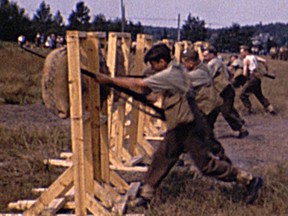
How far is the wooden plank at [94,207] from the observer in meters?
7.39

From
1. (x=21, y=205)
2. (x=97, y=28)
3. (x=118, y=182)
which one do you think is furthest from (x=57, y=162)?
(x=97, y=28)

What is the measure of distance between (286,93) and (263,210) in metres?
17.2

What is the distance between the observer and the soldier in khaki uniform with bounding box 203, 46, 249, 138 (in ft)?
39.7

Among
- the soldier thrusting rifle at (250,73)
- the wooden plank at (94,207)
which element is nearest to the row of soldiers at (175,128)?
the wooden plank at (94,207)

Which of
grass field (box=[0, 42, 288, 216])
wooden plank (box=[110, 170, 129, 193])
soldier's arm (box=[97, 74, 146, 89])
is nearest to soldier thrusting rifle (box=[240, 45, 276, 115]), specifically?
grass field (box=[0, 42, 288, 216])

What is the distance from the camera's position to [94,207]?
291 inches

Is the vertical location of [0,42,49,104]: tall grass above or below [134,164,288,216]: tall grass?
below

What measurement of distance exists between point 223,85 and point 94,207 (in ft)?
18.5

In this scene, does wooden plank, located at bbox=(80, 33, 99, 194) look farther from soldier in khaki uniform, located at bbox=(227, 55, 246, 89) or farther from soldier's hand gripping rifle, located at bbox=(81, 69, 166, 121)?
soldier in khaki uniform, located at bbox=(227, 55, 246, 89)

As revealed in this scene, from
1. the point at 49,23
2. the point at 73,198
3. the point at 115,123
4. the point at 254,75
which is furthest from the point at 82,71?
the point at 49,23

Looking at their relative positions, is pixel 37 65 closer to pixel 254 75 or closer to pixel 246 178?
pixel 254 75

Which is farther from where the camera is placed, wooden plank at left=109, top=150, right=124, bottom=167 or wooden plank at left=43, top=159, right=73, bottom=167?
wooden plank at left=109, top=150, right=124, bottom=167

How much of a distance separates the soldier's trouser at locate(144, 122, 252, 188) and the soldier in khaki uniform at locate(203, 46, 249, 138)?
291 cm

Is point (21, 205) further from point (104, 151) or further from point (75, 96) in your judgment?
point (75, 96)
